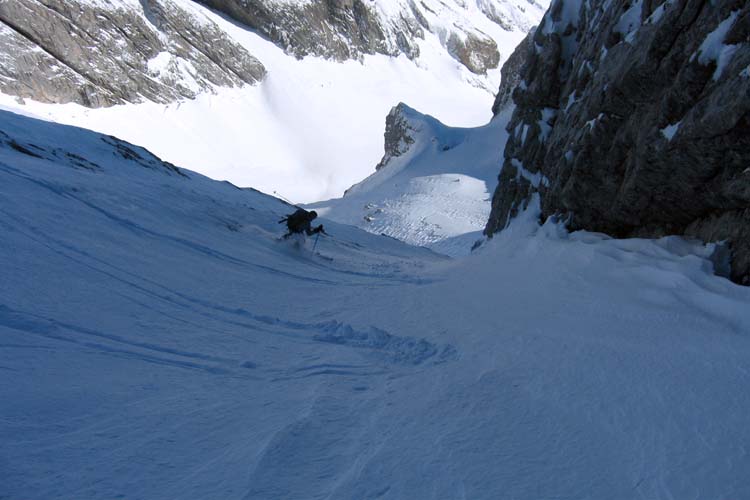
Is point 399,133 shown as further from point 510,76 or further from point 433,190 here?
point 433,190

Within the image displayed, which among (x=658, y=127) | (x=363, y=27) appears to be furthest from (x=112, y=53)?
(x=658, y=127)

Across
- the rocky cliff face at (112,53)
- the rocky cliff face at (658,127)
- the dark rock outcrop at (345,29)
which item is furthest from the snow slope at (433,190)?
the dark rock outcrop at (345,29)

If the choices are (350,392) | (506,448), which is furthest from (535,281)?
(506,448)

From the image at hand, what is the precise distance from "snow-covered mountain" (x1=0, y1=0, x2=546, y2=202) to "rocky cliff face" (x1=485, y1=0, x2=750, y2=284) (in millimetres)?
38043

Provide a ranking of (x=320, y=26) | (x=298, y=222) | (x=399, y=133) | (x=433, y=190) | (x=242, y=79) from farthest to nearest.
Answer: (x=320, y=26) → (x=242, y=79) → (x=399, y=133) → (x=433, y=190) → (x=298, y=222)

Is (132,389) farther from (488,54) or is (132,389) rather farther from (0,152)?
(488,54)

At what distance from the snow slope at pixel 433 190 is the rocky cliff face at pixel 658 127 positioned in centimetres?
1196

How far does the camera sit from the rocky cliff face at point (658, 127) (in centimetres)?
624

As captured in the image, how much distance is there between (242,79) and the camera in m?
61.8

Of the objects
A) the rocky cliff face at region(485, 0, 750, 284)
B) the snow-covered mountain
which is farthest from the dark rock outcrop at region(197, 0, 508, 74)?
the rocky cliff face at region(485, 0, 750, 284)

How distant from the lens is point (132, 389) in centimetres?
355

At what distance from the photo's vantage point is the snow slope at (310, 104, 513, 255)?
25094 millimetres

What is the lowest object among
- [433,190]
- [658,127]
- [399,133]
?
[658,127]

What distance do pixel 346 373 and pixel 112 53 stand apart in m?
58.3
